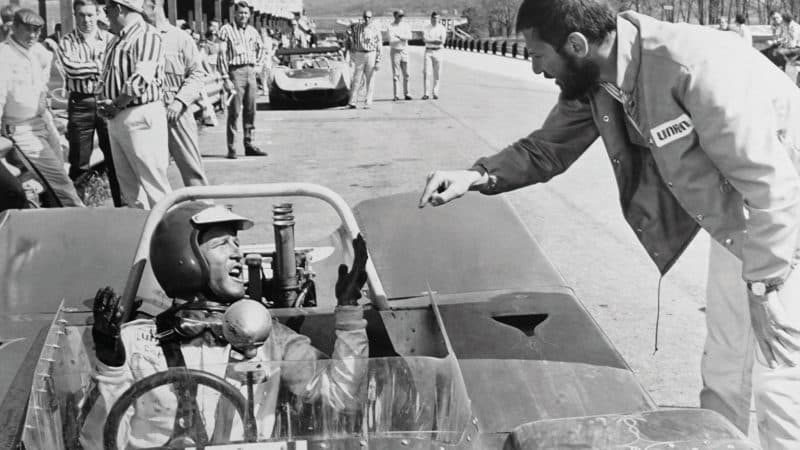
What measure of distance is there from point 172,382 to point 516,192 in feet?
25.4

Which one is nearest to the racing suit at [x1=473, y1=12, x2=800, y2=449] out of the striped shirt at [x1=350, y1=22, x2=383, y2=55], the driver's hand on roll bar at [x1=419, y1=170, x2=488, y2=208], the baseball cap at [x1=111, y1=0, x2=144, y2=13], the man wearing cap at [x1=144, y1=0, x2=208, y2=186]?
the driver's hand on roll bar at [x1=419, y1=170, x2=488, y2=208]

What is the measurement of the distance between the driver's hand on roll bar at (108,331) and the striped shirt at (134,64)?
454 centimetres

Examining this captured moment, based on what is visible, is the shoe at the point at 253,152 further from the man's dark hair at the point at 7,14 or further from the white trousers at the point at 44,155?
the white trousers at the point at 44,155

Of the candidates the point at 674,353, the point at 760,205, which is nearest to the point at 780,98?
the point at 760,205

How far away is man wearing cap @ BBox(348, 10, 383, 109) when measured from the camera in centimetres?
1953

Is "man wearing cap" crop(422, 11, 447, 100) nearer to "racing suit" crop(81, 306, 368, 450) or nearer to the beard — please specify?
the beard

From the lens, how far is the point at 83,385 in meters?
2.77

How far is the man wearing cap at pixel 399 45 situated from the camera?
20.8 m

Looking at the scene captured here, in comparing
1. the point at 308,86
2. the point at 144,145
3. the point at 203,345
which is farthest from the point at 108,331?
the point at 308,86

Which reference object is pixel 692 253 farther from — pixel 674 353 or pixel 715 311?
pixel 715 311

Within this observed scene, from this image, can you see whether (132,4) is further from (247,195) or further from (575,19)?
(575,19)

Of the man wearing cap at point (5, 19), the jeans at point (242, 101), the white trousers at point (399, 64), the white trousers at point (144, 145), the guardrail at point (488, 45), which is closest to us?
the white trousers at point (144, 145)

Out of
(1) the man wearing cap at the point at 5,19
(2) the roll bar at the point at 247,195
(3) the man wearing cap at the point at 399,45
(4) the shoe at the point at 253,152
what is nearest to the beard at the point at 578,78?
(2) the roll bar at the point at 247,195

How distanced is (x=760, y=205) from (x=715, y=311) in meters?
0.58
